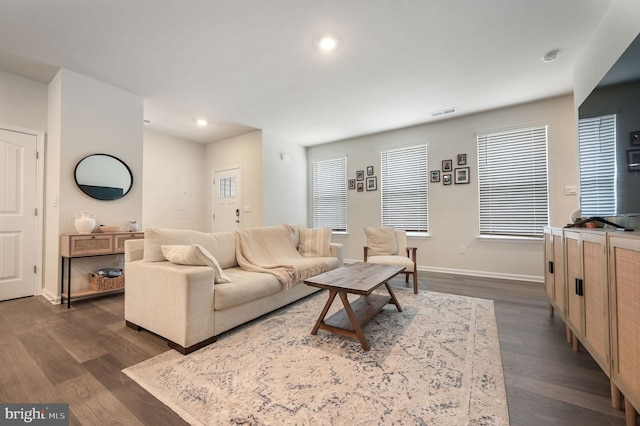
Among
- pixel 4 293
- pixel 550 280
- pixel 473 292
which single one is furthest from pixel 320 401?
pixel 4 293

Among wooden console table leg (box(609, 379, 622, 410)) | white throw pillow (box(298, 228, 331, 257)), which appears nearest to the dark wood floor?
wooden console table leg (box(609, 379, 622, 410))

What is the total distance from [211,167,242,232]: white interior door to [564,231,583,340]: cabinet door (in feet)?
16.0

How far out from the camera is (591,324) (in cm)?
158

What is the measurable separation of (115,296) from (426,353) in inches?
147

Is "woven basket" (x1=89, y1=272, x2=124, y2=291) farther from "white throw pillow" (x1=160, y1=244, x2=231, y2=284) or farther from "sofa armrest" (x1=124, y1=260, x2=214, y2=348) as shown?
"white throw pillow" (x1=160, y1=244, x2=231, y2=284)

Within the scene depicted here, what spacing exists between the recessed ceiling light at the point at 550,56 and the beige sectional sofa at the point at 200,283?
3402 mm

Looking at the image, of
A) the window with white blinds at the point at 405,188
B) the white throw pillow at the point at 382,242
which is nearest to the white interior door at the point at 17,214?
the white throw pillow at the point at 382,242

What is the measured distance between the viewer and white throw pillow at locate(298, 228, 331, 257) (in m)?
3.74

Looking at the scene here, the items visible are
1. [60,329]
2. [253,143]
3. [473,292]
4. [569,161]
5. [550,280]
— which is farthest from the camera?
[253,143]

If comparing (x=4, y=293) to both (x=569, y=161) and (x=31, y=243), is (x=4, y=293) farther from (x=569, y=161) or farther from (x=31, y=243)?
(x=569, y=161)

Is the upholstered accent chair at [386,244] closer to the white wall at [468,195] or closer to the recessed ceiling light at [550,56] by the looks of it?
the white wall at [468,195]

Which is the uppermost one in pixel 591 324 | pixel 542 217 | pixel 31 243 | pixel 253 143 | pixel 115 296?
pixel 253 143

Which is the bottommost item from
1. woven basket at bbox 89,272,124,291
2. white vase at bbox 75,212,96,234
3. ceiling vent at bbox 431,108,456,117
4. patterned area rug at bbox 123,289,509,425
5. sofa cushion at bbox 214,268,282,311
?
patterned area rug at bbox 123,289,509,425

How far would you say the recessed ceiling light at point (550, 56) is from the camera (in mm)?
2742
